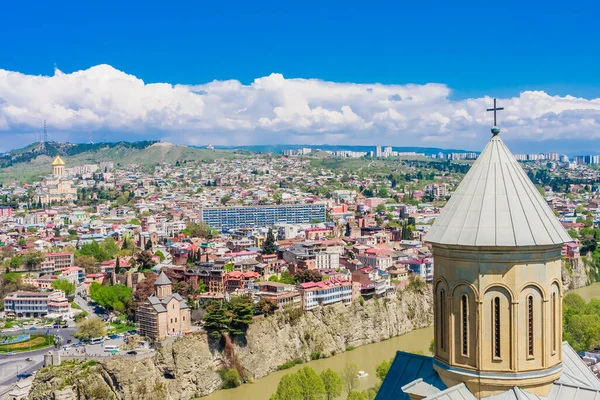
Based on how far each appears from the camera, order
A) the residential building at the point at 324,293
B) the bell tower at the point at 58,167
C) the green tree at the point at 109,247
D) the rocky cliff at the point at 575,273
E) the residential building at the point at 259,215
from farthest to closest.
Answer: the bell tower at the point at 58,167 → the residential building at the point at 259,215 → the green tree at the point at 109,247 → the rocky cliff at the point at 575,273 → the residential building at the point at 324,293

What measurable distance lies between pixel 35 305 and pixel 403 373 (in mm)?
20600

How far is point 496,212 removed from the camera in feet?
13.3

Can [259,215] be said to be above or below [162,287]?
below

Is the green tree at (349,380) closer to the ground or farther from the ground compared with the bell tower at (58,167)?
closer to the ground

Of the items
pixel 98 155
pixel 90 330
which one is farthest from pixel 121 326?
pixel 98 155

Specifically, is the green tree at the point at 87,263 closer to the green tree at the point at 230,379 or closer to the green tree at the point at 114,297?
the green tree at the point at 114,297

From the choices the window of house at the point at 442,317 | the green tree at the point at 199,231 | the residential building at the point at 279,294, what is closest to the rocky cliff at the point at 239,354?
the residential building at the point at 279,294

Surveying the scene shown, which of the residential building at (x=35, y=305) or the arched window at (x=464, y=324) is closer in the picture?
the arched window at (x=464, y=324)

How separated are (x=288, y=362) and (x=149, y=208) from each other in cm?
3457

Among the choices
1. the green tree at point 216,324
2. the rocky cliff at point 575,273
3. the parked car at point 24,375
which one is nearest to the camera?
the parked car at point 24,375

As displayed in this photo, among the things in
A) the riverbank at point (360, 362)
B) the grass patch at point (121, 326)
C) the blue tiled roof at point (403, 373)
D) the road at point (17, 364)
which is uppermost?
the blue tiled roof at point (403, 373)

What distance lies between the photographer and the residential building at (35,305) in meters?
22.7

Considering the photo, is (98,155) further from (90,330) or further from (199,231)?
(90,330)

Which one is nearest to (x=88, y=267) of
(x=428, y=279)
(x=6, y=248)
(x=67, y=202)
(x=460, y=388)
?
(x=6, y=248)
